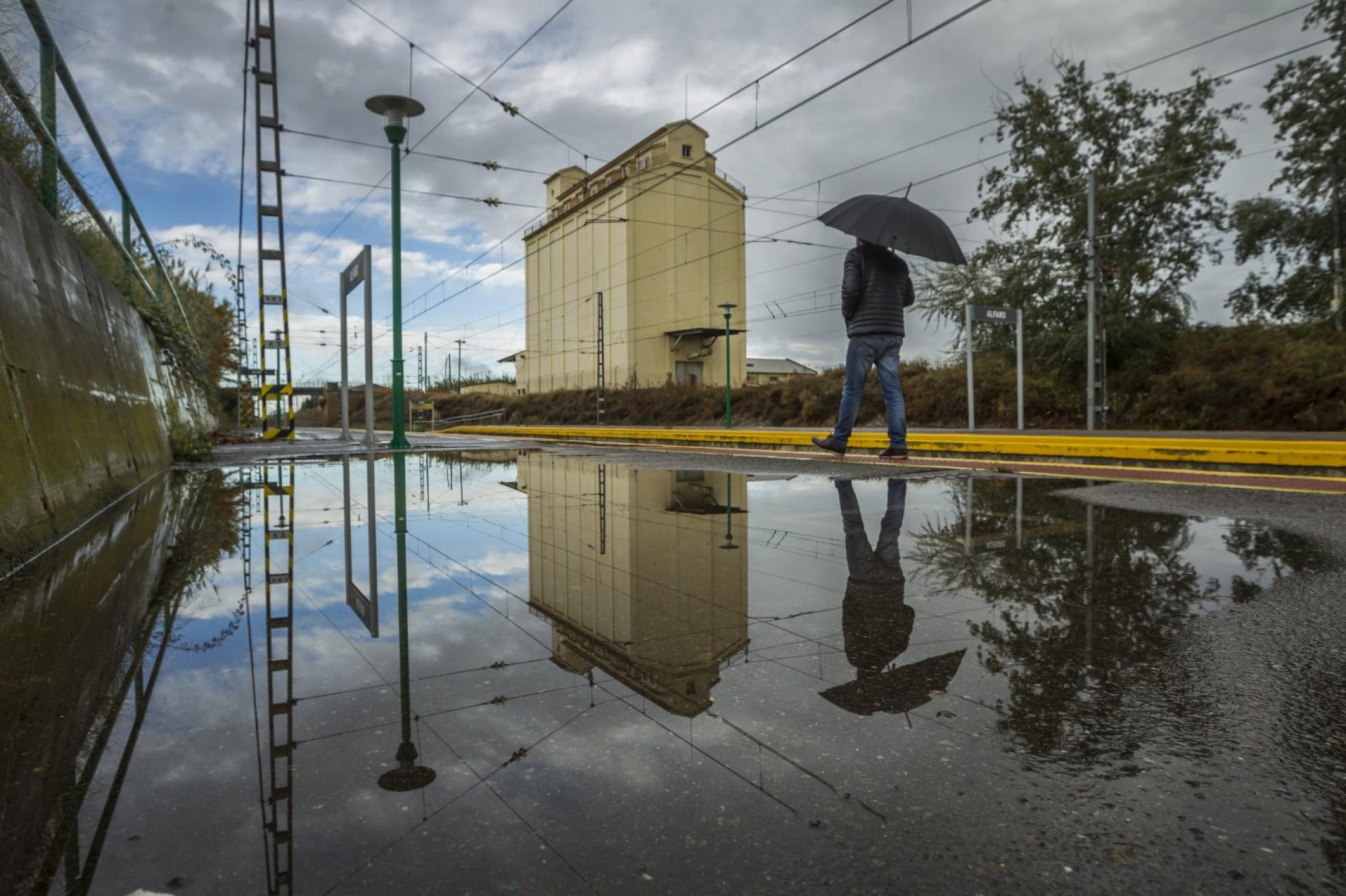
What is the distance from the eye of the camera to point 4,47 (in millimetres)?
5504

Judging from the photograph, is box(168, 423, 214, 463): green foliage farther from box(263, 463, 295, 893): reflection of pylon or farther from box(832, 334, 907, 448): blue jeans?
box(832, 334, 907, 448): blue jeans

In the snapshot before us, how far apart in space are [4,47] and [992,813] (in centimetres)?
766

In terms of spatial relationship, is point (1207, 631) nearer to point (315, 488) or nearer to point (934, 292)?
point (315, 488)

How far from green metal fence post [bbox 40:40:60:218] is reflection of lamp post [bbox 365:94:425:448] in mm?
7057

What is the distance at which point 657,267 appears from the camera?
47.3m

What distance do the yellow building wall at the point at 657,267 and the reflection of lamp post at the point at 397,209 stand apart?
A: 100ft

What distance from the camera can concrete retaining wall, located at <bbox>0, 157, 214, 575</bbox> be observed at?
3.73m

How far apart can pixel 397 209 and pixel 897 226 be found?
10.3 m

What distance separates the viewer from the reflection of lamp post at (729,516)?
4121 mm

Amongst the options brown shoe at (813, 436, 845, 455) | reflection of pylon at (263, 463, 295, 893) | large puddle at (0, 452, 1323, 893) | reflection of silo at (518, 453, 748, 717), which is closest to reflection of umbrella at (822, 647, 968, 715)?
large puddle at (0, 452, 1323, 893)

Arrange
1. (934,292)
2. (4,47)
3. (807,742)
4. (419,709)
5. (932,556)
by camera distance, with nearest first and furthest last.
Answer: (807,742), (419,709), (932,556), (4,47), (934,292)

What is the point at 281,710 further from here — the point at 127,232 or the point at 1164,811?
the point at 127,232

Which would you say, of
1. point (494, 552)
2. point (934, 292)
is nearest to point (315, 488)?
point (494, 552)

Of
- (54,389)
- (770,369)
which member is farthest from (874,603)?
(770,369)
